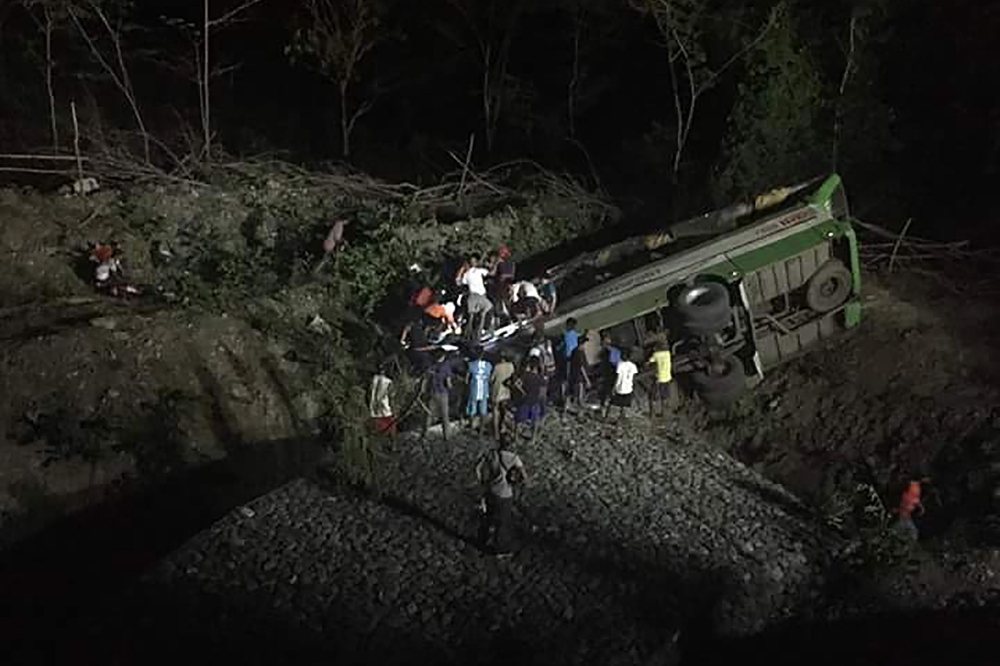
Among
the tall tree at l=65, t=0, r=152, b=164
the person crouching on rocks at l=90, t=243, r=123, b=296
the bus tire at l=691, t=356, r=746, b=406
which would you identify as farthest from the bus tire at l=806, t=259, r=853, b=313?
the tall tree at l=65, t=0, r=152, b=164

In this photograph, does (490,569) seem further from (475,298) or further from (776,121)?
(776,121)

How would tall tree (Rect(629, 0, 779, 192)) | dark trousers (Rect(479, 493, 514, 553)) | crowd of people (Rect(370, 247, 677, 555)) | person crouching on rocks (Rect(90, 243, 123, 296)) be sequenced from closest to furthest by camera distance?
dark trousers (Rect(479, 493, 514, 553)), crowd of people (Rect(370, 247, 677, 555)), person crouching on rocks (Rect(90, 243, 123, 296)), tall tree (Rect(629, 0, 779, 192))

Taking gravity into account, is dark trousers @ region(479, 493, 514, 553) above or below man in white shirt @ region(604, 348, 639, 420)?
below

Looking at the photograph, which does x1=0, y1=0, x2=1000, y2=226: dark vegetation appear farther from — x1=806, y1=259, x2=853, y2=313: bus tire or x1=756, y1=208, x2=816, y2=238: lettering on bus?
x1=806, y1=259, x2=853, y2=313: bus tire

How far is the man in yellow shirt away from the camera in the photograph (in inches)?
578

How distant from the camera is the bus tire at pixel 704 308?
14695 mm

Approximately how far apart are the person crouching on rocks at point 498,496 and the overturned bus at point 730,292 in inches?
143

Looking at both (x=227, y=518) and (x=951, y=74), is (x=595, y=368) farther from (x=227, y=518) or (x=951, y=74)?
(x=951, y=74)

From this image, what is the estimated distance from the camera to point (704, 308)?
48.1 ft

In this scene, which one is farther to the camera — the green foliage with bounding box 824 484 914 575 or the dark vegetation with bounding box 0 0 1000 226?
the dark vegetation with bounding box 0 0 1000 226

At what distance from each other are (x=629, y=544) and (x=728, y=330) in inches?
174

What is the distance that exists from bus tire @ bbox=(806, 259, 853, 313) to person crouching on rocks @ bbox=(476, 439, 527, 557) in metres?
6.62

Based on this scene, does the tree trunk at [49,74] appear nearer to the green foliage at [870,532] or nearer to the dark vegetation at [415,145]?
the dark vegetation at [415,145]

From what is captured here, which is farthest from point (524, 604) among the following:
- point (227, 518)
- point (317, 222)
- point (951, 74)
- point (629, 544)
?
point (951, 74)
